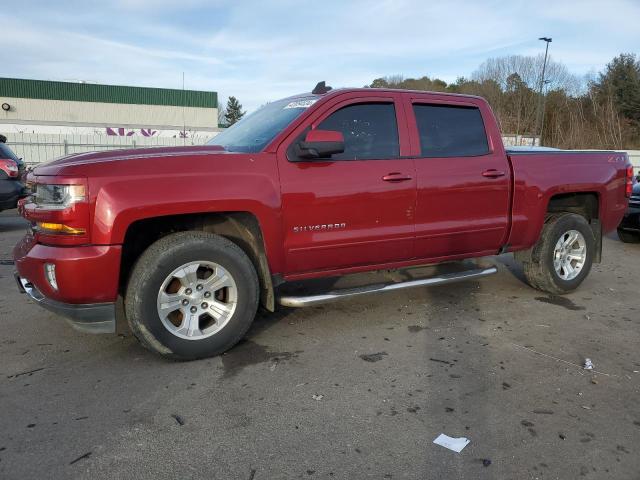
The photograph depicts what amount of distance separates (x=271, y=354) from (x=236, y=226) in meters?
0.98

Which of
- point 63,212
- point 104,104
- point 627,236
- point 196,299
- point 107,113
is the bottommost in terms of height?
point 627,236

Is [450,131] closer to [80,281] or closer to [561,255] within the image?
[561,255]

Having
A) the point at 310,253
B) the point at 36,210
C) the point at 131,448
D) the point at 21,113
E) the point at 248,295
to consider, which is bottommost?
the point at 131,448

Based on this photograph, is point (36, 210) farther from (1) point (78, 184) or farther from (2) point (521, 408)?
(2) point (521, 408)

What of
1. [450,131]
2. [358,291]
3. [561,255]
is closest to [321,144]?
[358,291]

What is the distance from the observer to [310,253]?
13.0ft

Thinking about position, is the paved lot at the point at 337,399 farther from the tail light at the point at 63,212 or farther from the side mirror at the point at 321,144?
the side mirror at the point at 321,144

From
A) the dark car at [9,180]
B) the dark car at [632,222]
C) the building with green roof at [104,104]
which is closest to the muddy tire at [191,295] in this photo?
the dark car at [9,180]

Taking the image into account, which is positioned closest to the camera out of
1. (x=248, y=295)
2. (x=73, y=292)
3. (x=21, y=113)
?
(x=73, y=292)

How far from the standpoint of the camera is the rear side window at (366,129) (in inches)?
161

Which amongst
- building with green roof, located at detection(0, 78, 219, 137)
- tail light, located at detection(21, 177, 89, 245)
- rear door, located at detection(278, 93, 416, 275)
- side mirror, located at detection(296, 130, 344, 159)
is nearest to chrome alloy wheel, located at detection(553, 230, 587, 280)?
rear door, located at detection(278, 93, 416, 275)

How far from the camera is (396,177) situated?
4176 mm

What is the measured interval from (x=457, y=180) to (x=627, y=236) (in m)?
6.19

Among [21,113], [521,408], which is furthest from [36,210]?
[21,113]
